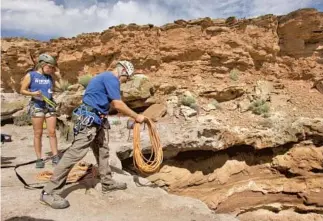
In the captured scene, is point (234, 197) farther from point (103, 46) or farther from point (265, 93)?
point (103, 46)

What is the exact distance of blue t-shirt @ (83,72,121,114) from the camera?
3.98 metres

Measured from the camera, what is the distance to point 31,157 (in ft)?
21.7

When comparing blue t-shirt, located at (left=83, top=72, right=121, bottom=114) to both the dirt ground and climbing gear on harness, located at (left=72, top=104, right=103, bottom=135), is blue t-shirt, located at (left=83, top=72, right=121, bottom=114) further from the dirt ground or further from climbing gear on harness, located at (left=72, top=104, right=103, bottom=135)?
the dirt ground

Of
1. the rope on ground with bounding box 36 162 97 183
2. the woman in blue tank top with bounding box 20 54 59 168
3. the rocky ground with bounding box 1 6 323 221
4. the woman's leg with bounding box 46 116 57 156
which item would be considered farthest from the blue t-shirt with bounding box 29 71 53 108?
the rocky ground with bounding box 1 6 323 221

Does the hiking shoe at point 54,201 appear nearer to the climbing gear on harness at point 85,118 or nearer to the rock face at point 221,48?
the climbing gear on harness at point 85,118

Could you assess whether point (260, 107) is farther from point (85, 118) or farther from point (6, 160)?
point (85, 118)

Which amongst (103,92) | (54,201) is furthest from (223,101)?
(54,201)

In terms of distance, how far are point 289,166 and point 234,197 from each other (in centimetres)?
170

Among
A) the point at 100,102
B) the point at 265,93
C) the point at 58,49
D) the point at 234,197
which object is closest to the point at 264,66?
the point at 265,93

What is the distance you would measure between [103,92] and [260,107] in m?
7.08

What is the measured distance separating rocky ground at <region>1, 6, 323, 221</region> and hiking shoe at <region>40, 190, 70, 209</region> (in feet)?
7.81

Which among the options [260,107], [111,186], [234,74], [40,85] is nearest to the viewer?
[111,186]

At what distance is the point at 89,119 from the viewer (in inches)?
157

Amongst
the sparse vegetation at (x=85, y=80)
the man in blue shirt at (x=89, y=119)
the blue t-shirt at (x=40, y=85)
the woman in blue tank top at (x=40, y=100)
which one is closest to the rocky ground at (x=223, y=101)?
the sparse vegetation at (x=85, y=80)
